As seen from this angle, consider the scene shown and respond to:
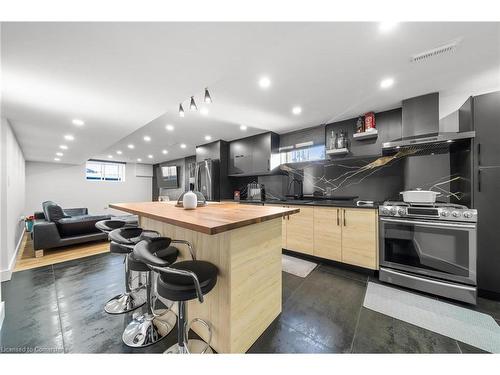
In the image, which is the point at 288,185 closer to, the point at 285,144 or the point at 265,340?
the point at 285,144

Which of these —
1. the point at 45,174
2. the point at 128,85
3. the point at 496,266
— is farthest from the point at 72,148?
the point at 496,266

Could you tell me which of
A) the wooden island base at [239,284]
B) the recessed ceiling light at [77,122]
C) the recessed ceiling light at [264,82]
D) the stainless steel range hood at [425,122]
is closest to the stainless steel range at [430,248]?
the stainless steel range hood at [425,122]

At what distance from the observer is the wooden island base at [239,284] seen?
Answer: 1174 millimetres

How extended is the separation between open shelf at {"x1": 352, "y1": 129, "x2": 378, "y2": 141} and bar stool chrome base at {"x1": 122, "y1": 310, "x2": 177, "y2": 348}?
10.7 feet

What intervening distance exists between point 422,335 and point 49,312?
128 inches

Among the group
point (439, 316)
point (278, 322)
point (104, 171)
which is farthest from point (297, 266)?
point (104, 171)

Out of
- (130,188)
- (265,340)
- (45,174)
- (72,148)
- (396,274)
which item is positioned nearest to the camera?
(265,340)

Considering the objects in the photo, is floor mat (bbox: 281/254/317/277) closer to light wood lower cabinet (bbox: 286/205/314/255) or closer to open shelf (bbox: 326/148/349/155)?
light wood lower cabinet (bbox: 286/205/314/255)

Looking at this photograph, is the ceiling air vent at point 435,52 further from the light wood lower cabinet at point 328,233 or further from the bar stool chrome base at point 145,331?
the bar stool chrome base at point 145,331

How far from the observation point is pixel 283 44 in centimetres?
144

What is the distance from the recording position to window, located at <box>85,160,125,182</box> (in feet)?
25.5

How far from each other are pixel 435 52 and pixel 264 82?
151cm

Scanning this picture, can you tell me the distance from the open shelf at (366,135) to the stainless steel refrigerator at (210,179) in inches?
116

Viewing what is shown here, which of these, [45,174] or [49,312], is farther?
[45,174]
